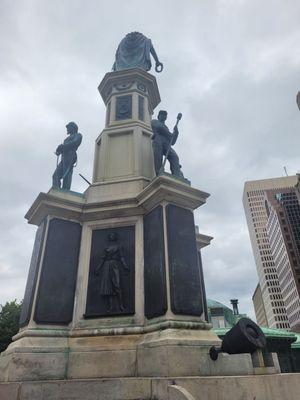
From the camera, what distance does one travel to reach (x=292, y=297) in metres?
107

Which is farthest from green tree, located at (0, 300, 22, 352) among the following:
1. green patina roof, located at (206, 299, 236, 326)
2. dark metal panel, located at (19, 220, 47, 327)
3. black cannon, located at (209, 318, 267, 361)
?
black cannon, located at (209, 318, 267, 361)

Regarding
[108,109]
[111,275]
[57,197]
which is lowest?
[111,275]

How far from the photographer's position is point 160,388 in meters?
4.62

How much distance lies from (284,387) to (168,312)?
239 centimetres

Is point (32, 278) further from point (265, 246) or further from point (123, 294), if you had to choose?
point (265, 246)

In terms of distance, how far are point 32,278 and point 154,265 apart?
307 centimetres

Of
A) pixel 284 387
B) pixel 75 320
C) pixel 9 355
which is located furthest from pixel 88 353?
pixel 284 387

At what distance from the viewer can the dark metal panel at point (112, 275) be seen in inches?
270

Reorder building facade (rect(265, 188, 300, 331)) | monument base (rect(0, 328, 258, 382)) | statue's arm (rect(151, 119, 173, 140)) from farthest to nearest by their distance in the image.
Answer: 1. building facade (rect(265, 188, 300, 331))
2. statue's arm (rect(151, 119, 173, 140))
3. monument base (rect(0, 328, 258, 382))

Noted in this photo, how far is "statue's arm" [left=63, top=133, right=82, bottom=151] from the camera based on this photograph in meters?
9.43

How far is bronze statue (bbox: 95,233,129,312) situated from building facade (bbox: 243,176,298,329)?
150 meters

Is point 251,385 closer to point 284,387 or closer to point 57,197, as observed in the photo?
point 284,387

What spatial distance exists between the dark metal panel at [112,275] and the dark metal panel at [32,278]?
1306 millimetres

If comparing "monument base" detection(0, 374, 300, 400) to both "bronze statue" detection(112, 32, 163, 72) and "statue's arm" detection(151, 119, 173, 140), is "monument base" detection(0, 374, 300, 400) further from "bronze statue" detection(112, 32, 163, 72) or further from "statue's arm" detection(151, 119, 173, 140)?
"bronze statue" detection(112, 32, 163, 72)
